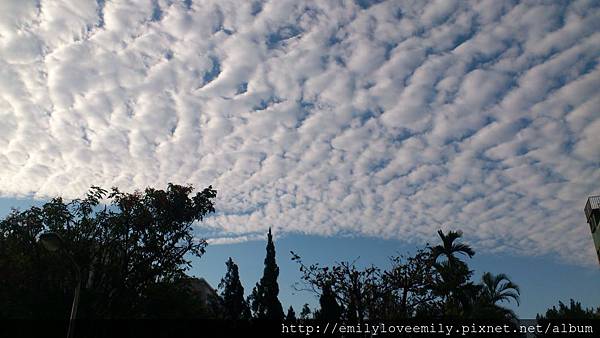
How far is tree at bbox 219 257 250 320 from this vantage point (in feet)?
156

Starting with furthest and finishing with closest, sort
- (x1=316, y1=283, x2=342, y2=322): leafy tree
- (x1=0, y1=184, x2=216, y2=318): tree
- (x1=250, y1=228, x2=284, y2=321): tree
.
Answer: (x1=250, y1=228, x2=284, y2=321): tree < (x1=316, y1=283, x2=342, y2=322): leafy tree < (x1=0, y1=184, x2=216, y2=318): tree

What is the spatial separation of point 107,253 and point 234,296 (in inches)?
1018

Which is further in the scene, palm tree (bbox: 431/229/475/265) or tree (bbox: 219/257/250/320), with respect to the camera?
tree (bbox: 219/257/250/320)

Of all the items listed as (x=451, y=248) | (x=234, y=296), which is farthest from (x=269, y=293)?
(x=451, y=248)

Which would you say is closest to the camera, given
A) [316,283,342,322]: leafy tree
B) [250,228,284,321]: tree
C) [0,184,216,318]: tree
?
[0,184,216,318]: tree

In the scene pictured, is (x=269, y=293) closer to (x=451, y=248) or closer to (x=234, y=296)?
(x=234, y=296)

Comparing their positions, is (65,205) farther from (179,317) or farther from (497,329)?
(497,329)

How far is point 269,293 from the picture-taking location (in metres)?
45.8

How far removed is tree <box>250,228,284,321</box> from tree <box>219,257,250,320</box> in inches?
50.0

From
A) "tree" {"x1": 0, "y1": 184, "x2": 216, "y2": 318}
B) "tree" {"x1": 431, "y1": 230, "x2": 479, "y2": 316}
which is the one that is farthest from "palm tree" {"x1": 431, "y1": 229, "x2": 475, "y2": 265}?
"tree" {"x1": 0, "y1": 184, "x2": 216, "y2": 318}

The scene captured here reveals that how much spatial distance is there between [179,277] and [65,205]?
7.70 meters

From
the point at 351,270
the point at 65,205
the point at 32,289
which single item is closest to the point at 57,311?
the point at 32,289

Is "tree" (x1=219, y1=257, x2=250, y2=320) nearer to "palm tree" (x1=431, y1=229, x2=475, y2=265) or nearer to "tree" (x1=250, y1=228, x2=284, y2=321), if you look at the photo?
"tree" (x1=250, y1=228, x2=284, y2=321)

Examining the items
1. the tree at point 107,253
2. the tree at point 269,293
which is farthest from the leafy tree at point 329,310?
the tree at point 107,253
